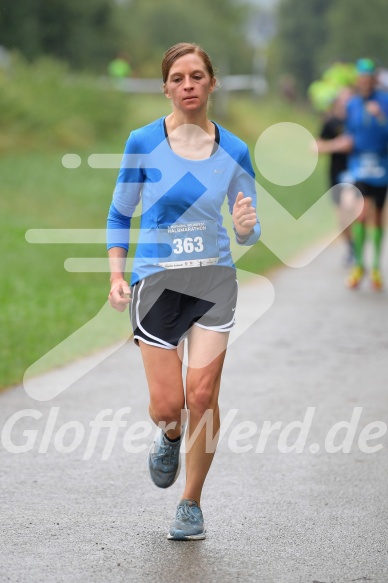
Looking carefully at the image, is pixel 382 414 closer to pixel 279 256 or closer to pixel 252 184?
pixel 252 184

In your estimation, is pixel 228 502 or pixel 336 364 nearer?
pixel 228 502

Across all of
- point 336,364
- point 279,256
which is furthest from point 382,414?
point 279,256

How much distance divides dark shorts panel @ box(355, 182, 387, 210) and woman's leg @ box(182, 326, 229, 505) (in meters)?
9.22

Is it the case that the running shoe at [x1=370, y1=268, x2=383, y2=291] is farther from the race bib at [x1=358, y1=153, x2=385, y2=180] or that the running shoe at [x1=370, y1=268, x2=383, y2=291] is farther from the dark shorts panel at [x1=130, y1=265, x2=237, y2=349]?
the dark shorts panel at [x1=130, y1=265, x2=237, y2=349]

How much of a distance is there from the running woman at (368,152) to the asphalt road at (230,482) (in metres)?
4.00

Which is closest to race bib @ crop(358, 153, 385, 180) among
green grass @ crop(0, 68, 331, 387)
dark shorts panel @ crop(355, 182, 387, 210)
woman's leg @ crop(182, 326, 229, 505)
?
dark shorts panel @ crop(355, 182, 387, 210)

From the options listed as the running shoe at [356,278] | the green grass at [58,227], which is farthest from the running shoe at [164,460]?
the running shoe at [356,278]

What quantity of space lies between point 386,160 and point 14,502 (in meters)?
9.21

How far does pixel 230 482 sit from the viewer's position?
21.4 ft

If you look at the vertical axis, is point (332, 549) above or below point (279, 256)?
below

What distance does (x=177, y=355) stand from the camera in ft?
18.2

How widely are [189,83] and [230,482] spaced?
214cm

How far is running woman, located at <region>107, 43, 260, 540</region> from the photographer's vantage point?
5.39 m

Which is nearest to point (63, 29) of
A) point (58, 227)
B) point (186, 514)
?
point (58, 227)
